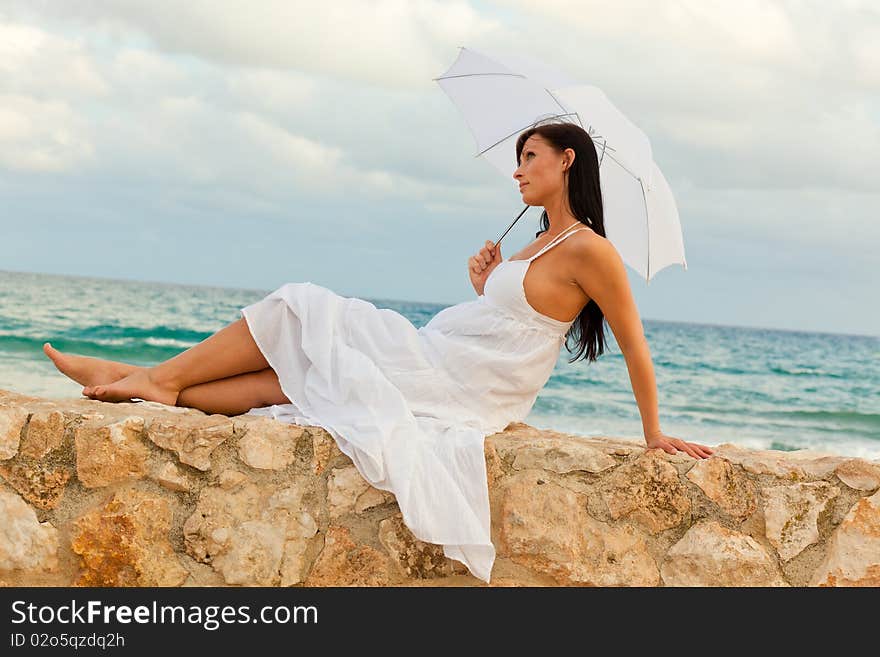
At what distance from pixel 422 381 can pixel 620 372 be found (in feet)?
52.1

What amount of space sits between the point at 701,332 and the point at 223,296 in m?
18.5

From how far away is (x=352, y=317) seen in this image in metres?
3.47

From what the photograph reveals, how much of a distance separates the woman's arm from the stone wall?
0.28 ft

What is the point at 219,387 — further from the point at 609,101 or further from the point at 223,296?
the point at 223,296

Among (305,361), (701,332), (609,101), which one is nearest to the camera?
(305,361)

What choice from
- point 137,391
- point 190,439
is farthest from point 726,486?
point 137,391

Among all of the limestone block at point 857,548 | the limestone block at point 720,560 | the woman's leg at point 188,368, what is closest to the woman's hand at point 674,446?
the limestone block at point 720,560

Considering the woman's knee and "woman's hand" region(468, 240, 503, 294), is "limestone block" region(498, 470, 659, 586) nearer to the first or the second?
the woman's knee

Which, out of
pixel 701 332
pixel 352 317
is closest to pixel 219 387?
pixel 352 317

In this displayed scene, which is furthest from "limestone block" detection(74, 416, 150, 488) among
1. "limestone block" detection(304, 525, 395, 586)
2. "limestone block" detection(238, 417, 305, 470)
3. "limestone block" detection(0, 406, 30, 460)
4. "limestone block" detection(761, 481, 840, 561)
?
"limestone block" detection(761, 481, 840, 561)

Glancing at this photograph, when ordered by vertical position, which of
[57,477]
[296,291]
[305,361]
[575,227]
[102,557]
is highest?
[575,227]

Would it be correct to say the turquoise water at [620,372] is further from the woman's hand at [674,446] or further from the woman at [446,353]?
the woman's hand at [674,446]

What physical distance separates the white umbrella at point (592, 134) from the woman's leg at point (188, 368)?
49.9 inches

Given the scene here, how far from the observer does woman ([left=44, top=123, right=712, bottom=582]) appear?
3.12 metres
